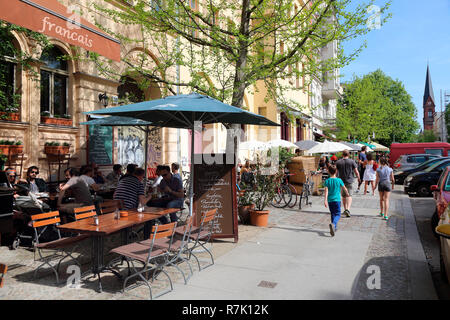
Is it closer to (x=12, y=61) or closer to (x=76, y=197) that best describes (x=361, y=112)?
(x=12, y=61)

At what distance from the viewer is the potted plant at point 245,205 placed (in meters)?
8.66

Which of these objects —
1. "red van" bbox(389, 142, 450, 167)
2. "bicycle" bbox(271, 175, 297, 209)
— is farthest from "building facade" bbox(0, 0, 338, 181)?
"red van" bbox(389, 142, 450, 167)

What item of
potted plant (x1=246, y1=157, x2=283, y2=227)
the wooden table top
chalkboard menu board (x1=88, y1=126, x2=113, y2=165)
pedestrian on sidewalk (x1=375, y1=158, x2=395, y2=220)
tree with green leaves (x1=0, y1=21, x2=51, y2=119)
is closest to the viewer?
the wooden table top

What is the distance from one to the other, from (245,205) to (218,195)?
1.73 meters

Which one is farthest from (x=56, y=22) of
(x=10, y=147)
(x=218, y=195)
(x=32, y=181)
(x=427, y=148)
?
(x=427, y=148)

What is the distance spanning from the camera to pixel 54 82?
34.9 feet

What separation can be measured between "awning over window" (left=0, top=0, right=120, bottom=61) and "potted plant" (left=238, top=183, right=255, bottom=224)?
4903 millimetres

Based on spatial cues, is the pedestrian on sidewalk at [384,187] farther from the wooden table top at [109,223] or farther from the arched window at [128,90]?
the arched window at [128,90]

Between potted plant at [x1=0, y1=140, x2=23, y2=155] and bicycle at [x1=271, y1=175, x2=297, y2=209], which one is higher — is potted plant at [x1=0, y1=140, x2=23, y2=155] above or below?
above

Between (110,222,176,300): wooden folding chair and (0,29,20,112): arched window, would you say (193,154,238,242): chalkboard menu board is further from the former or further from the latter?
(0,29,20,112): arched window

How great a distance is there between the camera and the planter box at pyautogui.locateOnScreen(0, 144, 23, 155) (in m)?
8.62

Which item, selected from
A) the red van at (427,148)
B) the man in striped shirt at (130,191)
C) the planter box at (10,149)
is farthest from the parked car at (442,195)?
the red van at (427,148)
